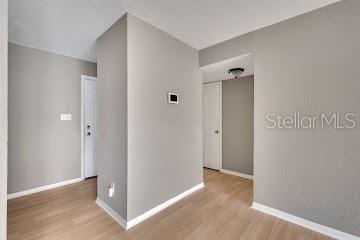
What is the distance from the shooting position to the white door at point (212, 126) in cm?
387

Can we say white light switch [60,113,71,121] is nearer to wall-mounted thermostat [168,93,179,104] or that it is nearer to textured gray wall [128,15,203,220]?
textured gray wall [128,15,203,220]

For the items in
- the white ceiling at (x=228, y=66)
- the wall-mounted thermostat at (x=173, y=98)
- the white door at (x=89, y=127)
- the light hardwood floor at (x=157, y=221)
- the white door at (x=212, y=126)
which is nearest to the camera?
the light hardwood floor at (x=157, y=221)

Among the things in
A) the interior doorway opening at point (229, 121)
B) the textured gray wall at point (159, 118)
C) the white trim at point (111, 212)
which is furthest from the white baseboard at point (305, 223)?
the white trim at point (111, 212)

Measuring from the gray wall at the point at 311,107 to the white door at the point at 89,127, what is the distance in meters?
3.05

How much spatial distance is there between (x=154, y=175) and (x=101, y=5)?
201 cm

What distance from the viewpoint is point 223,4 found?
1.68m

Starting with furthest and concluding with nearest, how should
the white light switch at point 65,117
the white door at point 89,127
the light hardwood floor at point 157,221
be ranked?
the white door at point 89,127 → the white light switch at point 65,117 → the light hardwood floor at point 157,221

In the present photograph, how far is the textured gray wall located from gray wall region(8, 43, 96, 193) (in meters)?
1.92

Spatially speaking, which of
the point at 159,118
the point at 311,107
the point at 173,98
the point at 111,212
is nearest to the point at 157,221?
the point at 111,212

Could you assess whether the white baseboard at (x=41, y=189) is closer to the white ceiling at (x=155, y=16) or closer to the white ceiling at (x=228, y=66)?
the white ceiling at (x=155, y=16)

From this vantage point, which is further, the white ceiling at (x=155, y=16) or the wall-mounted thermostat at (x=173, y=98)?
the wall-mounted thermostat at (x=173, y=98)

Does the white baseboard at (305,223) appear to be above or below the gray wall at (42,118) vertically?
below

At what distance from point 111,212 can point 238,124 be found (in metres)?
2.86

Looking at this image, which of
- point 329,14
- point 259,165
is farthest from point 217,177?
point 329,14
